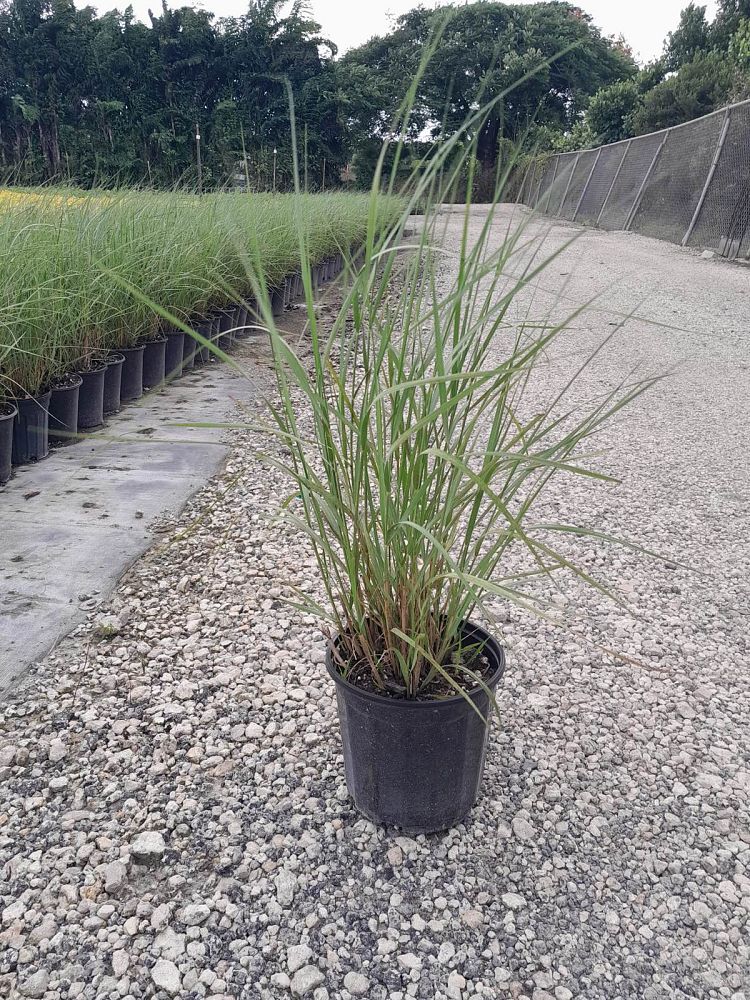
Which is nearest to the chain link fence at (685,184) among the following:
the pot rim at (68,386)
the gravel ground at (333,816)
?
the pot rim at (68,386)

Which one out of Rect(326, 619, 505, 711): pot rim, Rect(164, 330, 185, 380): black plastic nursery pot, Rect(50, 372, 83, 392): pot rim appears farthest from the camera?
Rect(164, 330, 185, 380): black plastic nursery pot

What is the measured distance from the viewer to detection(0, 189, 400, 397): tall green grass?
246 centimetres

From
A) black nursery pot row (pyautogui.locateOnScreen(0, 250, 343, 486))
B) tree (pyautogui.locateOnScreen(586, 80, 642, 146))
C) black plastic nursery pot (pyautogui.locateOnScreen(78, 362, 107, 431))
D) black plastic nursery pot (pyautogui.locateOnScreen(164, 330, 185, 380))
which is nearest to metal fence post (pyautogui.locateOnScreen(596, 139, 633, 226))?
tree (pyautogui.locateOnScreen(586, 80, 642, 146))

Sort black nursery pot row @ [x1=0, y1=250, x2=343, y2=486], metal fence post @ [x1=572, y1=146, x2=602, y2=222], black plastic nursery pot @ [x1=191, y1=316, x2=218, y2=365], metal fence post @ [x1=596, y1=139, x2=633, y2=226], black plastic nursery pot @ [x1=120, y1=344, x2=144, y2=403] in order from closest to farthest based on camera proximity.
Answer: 1. black nursery pot row @ [x1=0, y1=250, x2=343, y2=486]
2. black plastic nursery pot @ [x1=120, y1=344, x2=144, y2=403]
3. black plastic nursery pot @ [x1=191, y1=316, x2=218, y2=365]
4. metal fence post @ [x1=596, y1=139, x2=633, y2=226]
5. metal fence post @ [x1=572, y1=146, x2=602, y2=222]

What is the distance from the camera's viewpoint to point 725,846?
3.79 feet

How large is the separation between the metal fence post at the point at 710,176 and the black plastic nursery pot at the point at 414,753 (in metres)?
8.77

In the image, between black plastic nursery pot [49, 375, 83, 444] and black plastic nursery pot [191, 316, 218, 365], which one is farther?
black plastic nursery pot [191, 316, 218, 365]

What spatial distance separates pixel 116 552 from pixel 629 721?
1351mm

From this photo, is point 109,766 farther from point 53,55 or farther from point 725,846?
point 53,55

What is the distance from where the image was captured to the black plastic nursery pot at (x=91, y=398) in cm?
283

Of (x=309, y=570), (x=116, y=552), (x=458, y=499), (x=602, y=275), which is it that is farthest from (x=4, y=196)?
(x=602, y=275)

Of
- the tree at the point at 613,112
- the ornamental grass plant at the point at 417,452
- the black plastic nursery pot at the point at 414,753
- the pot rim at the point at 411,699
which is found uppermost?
the tree at the point at 613,112

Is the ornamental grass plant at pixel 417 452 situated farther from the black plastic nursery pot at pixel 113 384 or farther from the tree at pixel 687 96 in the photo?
the tree at pixel 687 96

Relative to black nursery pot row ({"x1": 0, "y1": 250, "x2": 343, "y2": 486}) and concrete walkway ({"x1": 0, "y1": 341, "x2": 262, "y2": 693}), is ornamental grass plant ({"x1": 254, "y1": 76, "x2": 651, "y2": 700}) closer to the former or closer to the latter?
concrete walkway ({"x1": 0, "y1": 341, "x2": 262, "y2": 693})
